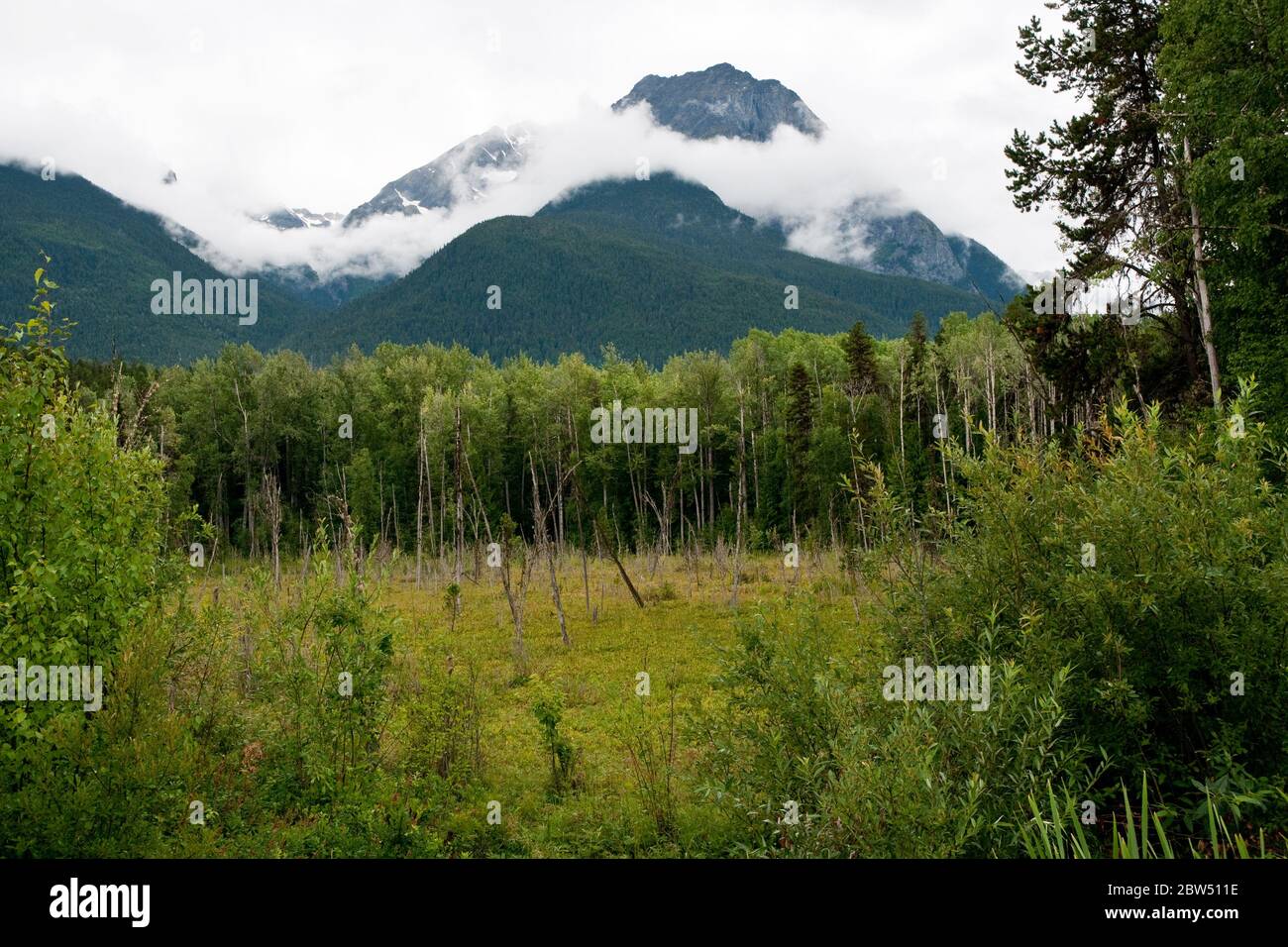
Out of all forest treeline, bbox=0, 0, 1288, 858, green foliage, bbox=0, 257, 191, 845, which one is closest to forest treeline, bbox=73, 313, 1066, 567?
forest treeline, bbox=0, 0, 1288, 858

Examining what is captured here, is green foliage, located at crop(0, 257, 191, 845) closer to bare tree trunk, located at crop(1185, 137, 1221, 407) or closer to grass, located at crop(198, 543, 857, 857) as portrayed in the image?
grass, located at crop(198, 543, 857, 857)

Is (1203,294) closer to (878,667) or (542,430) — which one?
(878,667)

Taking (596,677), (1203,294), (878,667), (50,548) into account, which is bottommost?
(596,677)

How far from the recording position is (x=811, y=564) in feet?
108

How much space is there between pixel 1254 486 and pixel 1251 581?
1.20 meters

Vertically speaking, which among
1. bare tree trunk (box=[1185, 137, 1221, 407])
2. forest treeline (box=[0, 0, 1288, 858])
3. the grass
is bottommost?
the grass

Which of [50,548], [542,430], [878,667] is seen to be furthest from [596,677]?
[542,430]

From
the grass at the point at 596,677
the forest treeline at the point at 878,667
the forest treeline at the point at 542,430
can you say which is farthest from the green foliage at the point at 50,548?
the forest treeline at the point at 542,430

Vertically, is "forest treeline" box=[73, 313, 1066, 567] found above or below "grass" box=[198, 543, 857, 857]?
above

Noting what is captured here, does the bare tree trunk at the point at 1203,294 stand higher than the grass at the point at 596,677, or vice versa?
the bare tree trunk at the point at 1203,294

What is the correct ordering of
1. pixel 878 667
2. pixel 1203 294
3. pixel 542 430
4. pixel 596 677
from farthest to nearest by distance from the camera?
pixel 542 430, pixel 596 677, pixel 1203 294, pixel 878 667

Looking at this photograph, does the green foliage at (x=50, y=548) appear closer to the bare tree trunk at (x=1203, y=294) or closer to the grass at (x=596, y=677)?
the grass at (x=596, y=677)

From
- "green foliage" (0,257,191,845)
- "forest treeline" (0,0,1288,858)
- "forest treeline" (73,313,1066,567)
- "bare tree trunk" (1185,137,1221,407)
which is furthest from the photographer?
"forest treeline" (73,313,1066,567)

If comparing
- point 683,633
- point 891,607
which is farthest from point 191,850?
point 683,633
